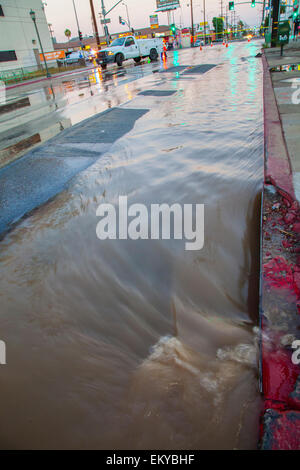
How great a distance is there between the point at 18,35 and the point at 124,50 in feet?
63.2

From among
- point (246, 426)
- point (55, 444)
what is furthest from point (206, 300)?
point (55, 444)

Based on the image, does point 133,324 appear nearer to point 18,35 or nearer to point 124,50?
point 124,50

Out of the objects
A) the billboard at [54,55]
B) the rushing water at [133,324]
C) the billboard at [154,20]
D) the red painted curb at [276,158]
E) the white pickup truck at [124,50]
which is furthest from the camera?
the billboard at [154,20]

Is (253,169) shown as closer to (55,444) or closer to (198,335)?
(198,335)

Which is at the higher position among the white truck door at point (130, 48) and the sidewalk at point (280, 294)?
the white truck door at point (130, 48)

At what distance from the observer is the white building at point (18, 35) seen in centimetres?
3412

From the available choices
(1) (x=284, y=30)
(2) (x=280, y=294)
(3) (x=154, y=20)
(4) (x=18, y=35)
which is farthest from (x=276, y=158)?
(3) (x=154, y=20)

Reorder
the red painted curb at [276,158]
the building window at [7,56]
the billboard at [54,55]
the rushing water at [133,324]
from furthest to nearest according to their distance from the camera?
the billboard at [54,55] < the building window at [7,56] < the red painted curb at [276,158] < the rushing water at [133,324]

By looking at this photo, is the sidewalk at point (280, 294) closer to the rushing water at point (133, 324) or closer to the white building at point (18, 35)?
the rushing water at point (133, 324)

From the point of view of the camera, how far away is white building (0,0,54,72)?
34.1 metres

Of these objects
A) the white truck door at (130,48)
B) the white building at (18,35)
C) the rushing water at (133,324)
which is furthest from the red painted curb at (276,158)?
the white building at (18,35)

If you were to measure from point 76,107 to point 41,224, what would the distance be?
8.42 m

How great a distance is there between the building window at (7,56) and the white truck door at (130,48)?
685 inches

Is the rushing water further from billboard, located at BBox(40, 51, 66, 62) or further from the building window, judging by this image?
billboard, located at BBox(40, 51, 66, 62)
